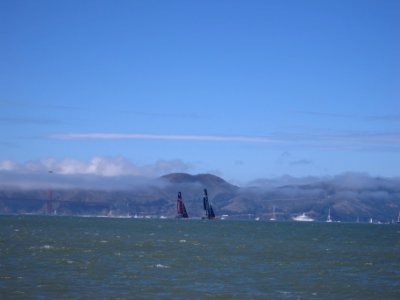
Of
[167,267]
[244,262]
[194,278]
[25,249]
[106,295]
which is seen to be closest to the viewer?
[106,295]

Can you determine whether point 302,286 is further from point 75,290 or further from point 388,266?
point 388,266

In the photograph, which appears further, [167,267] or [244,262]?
[244,262]

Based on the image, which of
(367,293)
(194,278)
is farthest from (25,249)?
(367,293)

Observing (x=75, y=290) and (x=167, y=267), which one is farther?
(x=167, y=267)

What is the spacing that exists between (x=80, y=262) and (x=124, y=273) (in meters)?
10.3

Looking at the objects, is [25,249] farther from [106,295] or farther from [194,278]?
[106,295]

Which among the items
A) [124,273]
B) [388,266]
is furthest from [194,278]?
[388,266]

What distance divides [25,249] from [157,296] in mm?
41910

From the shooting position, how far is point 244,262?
7406 cm

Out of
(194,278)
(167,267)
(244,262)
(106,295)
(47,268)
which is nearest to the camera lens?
(106,295)

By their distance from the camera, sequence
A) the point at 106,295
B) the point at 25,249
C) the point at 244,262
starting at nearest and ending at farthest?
the point at 106,295, the point at 244,262, the point at 25,249

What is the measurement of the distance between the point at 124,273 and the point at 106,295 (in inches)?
519

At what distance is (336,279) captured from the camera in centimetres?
5941

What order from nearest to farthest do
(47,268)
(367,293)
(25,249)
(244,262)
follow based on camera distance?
(367,293) → (47,268) → (244,262) → (25,249)
